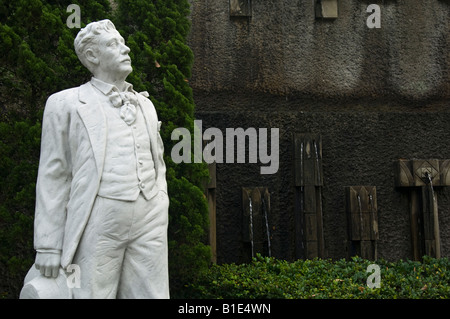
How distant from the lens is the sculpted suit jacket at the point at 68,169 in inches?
134

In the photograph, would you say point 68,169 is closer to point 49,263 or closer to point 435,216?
point 49,263

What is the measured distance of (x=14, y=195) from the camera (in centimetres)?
569

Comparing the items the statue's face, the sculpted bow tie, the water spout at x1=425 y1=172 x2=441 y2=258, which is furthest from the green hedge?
the statue's face

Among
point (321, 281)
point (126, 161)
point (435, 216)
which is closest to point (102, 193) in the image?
point (126, 161)

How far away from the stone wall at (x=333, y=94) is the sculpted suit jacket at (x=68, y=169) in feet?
12.2

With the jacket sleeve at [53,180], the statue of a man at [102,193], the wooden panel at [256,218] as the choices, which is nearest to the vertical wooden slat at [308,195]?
the wooden panel at [256,218]

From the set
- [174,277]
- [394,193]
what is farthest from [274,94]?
[174,277]

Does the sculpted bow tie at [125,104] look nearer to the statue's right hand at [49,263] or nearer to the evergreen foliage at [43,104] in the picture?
the statue's right hand at [49,263]

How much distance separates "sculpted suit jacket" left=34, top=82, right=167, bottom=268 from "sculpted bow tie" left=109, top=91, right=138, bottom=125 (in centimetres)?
11

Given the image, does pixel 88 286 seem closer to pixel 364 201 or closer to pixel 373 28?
pixel 364 201

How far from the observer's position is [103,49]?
12.1 feet

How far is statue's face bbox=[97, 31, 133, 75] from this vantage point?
3.69 meters

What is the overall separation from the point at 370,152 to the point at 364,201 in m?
0.67

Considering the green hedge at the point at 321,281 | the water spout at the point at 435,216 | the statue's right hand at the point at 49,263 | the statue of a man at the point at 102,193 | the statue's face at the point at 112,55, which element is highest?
the statue's face at the point at 112,55
